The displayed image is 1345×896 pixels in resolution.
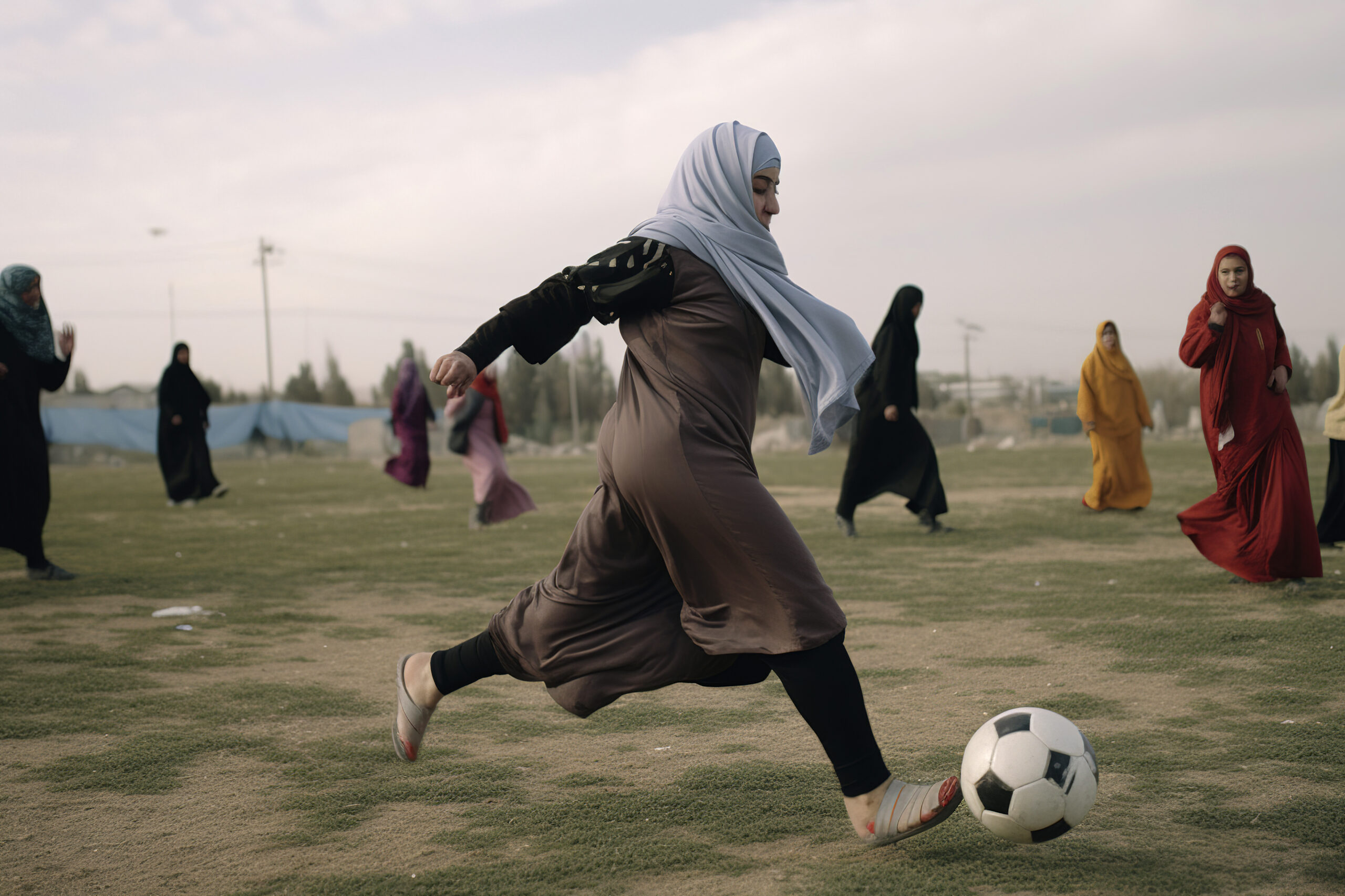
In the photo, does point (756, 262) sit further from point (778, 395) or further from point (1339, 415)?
point (778, 395)

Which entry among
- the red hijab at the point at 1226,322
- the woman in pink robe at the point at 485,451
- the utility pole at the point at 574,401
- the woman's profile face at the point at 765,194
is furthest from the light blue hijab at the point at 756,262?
the utility pole at the point at 574,401

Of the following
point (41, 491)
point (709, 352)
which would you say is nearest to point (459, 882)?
point (709, 352)

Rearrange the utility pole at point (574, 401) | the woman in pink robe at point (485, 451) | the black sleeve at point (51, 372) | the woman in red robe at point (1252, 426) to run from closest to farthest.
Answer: the woman in red robe at point (1252, 426) → the black sleeve at point (51, 372) → the woman in pink robe at point (485, 451) → the utility pole at point (574, 401)

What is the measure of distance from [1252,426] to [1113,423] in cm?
515

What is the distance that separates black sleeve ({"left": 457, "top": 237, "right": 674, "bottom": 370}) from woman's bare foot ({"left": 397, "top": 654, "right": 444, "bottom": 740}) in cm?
95

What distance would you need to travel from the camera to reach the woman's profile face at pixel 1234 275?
5.68 meters

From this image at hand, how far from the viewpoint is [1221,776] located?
115 inches

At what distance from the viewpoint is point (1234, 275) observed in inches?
225

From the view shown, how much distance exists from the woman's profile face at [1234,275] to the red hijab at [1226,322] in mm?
15

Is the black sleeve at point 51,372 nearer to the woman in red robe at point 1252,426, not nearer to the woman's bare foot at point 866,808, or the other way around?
the woman's bare foot at point 866,808

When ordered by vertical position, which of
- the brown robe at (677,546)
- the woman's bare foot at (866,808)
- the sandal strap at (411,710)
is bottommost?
the woman's bare foot at (866,808)

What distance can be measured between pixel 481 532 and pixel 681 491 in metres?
7.99

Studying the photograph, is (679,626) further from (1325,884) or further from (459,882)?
(1325,884)

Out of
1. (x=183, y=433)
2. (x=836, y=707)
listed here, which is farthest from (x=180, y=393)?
(x=836, y=707)
